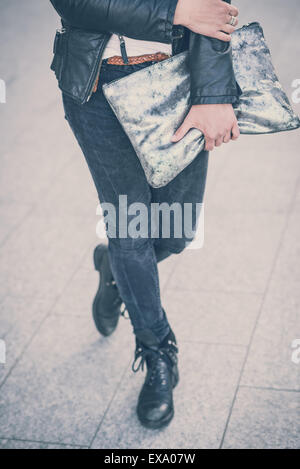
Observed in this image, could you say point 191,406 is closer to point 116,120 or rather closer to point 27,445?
point 27,445

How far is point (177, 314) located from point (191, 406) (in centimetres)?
54

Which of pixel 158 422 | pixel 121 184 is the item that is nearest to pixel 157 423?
pixel 158 422

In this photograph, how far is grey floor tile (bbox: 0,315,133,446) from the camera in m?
2.19

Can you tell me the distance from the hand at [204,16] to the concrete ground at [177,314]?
1.31m

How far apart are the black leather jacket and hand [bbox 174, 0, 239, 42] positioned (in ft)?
0.07

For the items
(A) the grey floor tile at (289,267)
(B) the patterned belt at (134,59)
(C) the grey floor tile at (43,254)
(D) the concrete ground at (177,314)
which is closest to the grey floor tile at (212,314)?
(D) the concrete ground at (177,314)

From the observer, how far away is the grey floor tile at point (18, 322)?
2.58m

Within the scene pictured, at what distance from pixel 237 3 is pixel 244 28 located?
5.16 m

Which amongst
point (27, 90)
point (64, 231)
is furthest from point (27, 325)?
point (27, 90)

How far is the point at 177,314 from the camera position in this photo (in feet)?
8.67

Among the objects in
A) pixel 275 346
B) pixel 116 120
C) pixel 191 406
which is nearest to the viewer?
pixel 116 120

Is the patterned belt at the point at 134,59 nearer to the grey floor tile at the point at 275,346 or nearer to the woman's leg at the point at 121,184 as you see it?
the woman's leg at the point at 121,184

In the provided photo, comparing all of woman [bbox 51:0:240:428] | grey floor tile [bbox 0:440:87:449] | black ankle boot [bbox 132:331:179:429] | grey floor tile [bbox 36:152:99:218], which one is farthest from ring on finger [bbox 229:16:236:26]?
grey floor tile [bbox 36:152:99:218]

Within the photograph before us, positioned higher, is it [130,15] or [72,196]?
[130,15]
